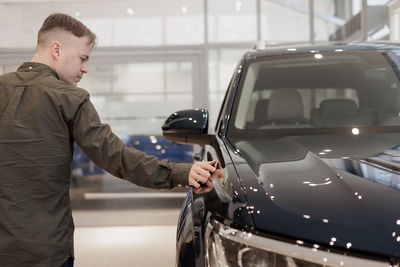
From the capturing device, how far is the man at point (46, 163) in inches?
49.9

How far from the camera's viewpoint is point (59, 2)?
20.7 ft

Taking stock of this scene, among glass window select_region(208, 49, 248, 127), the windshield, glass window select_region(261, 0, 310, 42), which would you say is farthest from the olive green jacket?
glass window select_region(261, 0, 310, 42)

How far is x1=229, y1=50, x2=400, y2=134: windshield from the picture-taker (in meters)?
2.07

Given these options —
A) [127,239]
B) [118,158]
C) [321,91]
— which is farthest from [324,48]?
[127,239]

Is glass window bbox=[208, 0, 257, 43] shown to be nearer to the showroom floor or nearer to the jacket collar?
the showroom floor

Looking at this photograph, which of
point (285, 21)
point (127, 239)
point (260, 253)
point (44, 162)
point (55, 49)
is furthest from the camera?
point (285, 21)

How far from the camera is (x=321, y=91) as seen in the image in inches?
94.0

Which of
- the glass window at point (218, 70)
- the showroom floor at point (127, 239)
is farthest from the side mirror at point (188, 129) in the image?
the glass window at point (218, 70)

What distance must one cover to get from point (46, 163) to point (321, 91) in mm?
1510

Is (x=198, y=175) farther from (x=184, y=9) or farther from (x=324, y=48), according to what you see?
(x=184, y=9)

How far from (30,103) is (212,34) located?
5274 mm

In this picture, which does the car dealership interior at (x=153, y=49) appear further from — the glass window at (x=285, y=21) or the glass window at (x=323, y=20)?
the glass window at (x=323, y=20)

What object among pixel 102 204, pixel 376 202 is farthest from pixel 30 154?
pixel 102 204

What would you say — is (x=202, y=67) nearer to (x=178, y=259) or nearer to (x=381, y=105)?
(x=381, y=105)
